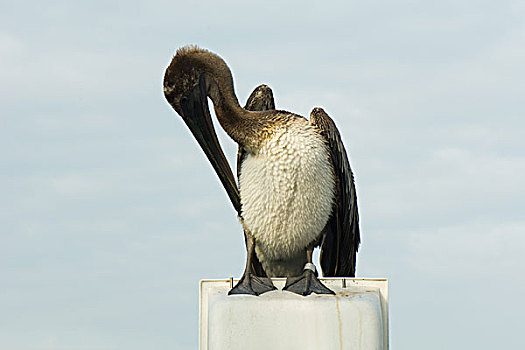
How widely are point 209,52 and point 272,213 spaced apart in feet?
4.98

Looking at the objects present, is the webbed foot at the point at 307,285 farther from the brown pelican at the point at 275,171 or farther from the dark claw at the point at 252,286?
the dark claw at the point at 252,286

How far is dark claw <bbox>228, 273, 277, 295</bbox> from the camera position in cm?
593

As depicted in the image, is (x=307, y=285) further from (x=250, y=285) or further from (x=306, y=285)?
(x=250, y=285)

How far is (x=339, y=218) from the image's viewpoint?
6711 millimetres

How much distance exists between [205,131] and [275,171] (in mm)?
857

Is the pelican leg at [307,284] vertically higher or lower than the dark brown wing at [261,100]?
lower

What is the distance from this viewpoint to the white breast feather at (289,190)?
245 inches

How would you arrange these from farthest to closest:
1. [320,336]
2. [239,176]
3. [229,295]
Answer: [239,176] → [229,295] → [320,336]

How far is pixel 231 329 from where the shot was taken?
544 centimetres

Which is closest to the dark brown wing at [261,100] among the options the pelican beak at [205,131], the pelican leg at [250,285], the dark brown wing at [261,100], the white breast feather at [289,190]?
the dark brown wing at [261,100]

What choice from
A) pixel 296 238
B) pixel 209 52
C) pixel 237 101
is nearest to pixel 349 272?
pixel 296 238

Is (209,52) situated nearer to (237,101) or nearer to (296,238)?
(237,101)

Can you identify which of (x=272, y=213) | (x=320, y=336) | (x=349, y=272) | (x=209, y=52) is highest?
(x=209, y=52)

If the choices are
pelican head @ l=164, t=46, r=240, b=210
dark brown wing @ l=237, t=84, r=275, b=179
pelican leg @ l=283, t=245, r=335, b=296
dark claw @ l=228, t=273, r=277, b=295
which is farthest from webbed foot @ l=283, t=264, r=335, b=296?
dark brown wing @ l=237, t=84, r=275, b=179
